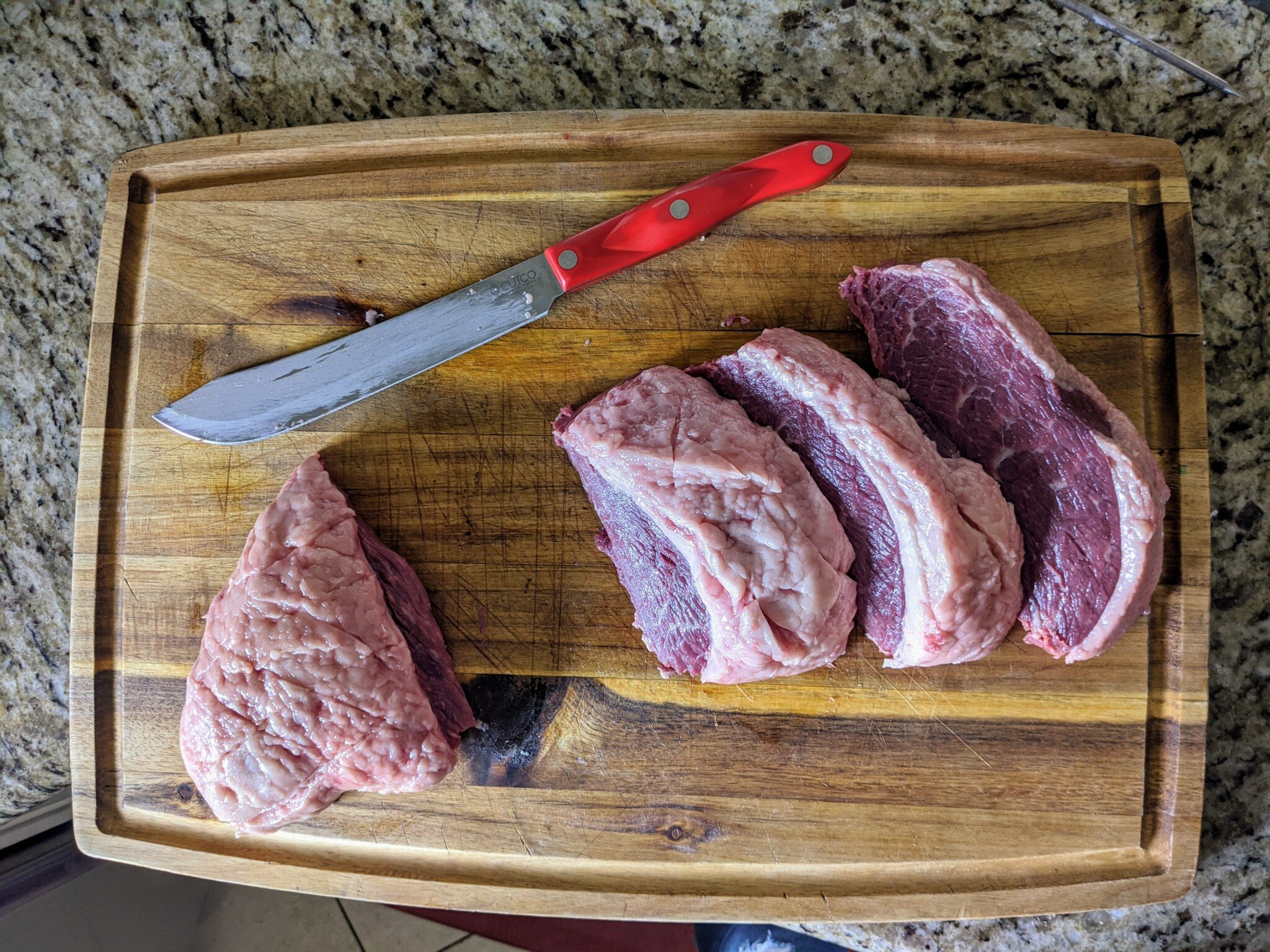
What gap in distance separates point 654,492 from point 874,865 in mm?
1361

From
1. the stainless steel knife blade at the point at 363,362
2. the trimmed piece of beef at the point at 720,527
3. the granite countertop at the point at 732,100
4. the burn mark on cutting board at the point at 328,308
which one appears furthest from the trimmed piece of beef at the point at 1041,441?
the burn mark on cutting board at the point at 328,308

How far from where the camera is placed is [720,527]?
1962 mm

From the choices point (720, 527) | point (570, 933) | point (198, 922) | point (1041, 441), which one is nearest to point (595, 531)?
point (720, 527)

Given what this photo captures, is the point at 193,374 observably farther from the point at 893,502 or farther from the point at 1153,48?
the point at 1153,48

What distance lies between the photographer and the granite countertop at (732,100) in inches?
93.8

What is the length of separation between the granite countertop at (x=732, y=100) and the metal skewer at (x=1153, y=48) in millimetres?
34

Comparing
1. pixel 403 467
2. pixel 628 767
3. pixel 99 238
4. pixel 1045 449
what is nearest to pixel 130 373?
pixel 99 238

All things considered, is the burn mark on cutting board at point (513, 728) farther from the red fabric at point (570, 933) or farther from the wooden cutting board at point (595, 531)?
the red fabric at point (570, 933)

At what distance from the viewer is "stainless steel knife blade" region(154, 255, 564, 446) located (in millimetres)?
2219

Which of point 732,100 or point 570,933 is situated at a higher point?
point 732,100

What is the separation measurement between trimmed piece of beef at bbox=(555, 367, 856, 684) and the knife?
0.40 metres

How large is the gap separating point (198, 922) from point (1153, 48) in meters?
4.80

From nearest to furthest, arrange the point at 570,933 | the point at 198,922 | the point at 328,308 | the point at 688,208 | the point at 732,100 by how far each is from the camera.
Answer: the point at 688,208
the point at 328,308
the point at 732,100
the point at 198,922
the point at 570,933

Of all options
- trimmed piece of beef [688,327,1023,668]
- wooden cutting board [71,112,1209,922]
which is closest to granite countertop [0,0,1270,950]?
wooden cutting board [71,112,1209,922]
